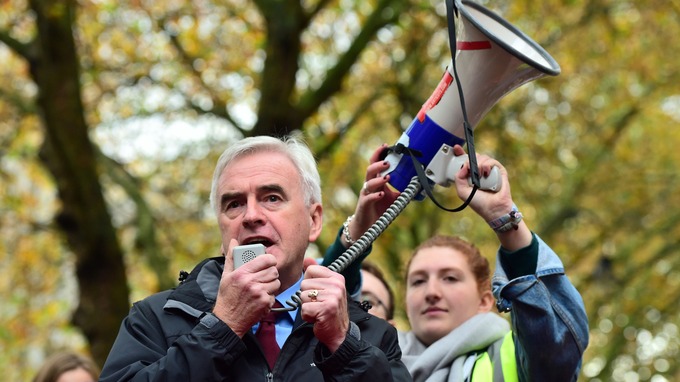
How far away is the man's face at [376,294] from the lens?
5012 mm

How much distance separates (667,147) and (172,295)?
1402 centimetres

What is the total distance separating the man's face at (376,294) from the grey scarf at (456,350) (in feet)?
2.57

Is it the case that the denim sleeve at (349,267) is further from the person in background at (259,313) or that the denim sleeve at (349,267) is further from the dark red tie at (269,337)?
the dark red tie at (269,337)

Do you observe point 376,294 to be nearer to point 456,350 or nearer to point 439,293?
point 439,293

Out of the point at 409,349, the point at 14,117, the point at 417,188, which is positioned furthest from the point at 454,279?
the point at 14,117

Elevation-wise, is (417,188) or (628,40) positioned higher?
(628,40)

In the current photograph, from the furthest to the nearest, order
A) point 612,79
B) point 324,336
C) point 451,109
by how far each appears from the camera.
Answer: point 612,79 → point 451,109 → point 324,336

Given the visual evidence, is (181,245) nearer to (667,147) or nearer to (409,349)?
(667,147)

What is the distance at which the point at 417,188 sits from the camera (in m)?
3.51

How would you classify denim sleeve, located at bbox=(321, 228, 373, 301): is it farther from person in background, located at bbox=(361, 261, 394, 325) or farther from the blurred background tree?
the blurred background tree

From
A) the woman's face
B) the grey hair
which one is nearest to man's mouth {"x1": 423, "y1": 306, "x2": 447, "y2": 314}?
the woman's face

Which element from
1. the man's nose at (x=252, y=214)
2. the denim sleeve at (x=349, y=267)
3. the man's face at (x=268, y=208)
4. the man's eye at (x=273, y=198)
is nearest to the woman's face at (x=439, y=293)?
the denim sleeve at (x=349, y=267)

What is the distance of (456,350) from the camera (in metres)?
4.07

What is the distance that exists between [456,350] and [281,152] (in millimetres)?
1089
